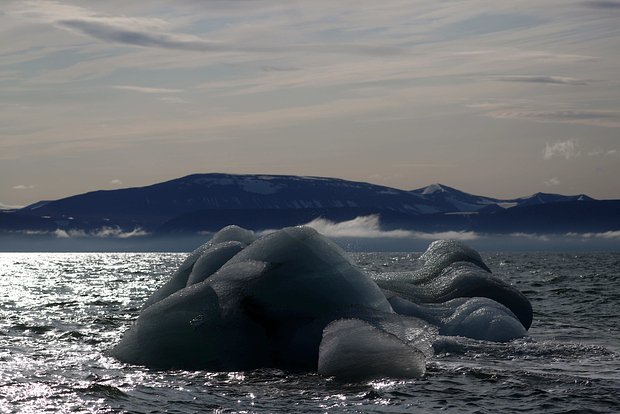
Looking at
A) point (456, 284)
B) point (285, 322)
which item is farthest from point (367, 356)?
point (456, 284)

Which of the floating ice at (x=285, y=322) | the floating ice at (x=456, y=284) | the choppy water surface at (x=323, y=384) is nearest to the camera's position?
the choppy water surface at (x=323, y=384)

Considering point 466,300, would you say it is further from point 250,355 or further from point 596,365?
point 250,355

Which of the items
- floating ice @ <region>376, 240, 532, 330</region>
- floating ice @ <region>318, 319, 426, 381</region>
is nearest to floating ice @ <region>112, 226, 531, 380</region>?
floating ice @ <region>318, 319, 426, 381</region>

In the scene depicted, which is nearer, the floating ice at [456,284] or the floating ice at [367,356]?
the floating ice at [367,356]

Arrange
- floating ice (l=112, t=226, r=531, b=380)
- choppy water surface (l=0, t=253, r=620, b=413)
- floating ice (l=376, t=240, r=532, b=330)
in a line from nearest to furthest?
choppy water surface (l=0, t=253, r=620, b=413)
floating ice (l=112, t=226, r=531, b=380)
floating ice (l=376, t=240, r=532, b=330)

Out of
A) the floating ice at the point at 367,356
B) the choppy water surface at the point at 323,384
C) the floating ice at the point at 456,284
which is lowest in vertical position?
the choppy water surface at the point at 323,384

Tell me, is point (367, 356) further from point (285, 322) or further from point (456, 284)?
point (456, 284)

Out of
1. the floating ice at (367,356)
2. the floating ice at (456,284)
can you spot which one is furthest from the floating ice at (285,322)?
the floating ice at (456,284)

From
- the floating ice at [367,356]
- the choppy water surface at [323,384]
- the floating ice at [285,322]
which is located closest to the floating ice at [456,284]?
the choppy water surface at [323,384]

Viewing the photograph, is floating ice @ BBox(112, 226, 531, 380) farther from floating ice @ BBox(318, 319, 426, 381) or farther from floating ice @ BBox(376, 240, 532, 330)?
floating ice @ BBox(376, 240, 532, 330)

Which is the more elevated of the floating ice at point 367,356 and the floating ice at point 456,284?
the floating ice at point 456,284

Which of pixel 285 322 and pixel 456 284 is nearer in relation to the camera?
pixel 285 322

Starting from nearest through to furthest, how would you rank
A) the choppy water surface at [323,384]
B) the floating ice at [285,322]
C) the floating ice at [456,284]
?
the choppy water surface at [323,384] < the floating ice at [285,322] < the floating ice at [456,284]

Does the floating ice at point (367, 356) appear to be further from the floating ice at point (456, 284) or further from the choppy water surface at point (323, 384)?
the floating ice at point (456, 284)
